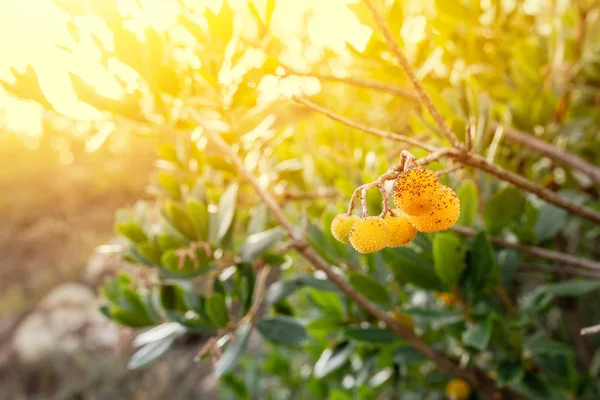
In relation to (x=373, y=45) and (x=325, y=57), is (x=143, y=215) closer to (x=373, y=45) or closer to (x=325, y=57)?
(x=373, y=45)

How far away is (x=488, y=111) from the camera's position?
3.20 feet

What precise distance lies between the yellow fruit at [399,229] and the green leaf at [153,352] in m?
0.75

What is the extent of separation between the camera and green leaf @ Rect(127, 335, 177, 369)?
1.16 m

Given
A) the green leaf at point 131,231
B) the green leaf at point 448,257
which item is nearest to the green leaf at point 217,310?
the green leaf at point 131,231

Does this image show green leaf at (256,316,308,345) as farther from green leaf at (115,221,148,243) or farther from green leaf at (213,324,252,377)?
green leaf at (115,221,148,243)

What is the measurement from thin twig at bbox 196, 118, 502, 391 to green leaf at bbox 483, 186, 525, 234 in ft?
0.98

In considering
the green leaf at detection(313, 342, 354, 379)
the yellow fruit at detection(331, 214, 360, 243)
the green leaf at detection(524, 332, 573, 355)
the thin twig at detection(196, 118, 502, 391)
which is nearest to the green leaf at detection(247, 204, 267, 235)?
the thin twig at detection(196, 118, 502, 391)

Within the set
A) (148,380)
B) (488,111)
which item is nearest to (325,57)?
(488,111)

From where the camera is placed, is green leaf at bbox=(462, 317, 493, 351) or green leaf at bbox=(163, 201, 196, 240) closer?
green leaf at bbox=(462, 317, 493, 351)

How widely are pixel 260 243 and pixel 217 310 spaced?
0.57 feet

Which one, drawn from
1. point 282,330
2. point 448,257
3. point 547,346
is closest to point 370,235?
point 448,257

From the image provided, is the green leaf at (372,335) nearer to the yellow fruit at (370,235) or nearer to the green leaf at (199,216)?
the green leaf at (199,216)

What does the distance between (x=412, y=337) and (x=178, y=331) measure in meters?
0.55

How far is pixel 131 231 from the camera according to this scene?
120 centimetres
